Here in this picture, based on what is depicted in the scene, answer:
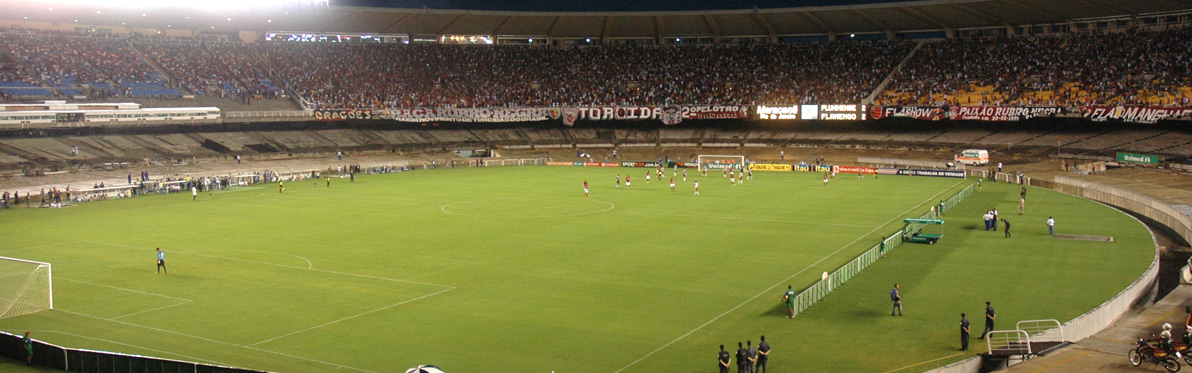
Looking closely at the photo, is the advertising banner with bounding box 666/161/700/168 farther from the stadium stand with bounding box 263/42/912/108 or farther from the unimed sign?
the unimed sign

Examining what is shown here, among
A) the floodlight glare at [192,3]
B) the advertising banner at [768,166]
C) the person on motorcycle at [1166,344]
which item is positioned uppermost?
the floodlight glare at [192,3]

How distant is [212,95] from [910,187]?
195 ft

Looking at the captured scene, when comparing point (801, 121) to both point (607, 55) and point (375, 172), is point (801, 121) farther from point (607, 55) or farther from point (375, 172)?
point (375, 172)

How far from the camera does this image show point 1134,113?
6328 cm

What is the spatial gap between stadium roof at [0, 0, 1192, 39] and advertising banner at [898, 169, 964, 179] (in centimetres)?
1586

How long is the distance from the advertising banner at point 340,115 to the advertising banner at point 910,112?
4686 cm

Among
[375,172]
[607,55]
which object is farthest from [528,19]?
[375,172]

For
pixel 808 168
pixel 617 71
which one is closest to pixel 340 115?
pixel 617 71

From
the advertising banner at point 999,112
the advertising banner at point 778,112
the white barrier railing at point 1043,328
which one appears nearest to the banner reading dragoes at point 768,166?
the advertising banner at point 778,112

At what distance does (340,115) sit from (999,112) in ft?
189

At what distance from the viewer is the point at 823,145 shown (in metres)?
82.8

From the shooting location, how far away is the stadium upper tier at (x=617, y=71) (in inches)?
2761

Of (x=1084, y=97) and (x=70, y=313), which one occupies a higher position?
(x=1084, y=97)

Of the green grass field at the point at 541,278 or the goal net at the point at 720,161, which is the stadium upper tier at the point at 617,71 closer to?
the goal net at the point at 720,161
